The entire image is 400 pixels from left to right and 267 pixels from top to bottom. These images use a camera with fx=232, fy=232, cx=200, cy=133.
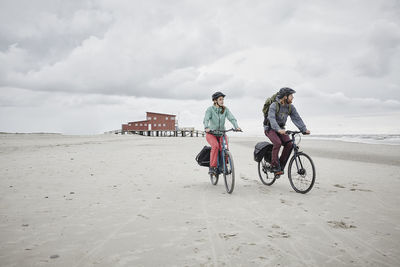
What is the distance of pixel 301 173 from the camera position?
196 inches

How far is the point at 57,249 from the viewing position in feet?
8.29

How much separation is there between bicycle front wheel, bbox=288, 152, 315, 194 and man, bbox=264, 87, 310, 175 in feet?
0.85

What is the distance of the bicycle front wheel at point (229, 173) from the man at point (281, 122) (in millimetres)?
1056

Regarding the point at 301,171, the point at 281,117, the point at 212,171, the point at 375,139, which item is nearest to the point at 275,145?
the point at 281,117

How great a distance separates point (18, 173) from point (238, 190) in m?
6.27

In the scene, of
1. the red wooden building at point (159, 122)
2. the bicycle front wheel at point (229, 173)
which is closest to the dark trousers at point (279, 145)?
the bicycle front wheel at point (229, 173)

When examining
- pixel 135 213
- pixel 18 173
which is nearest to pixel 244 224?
pixel 135 213

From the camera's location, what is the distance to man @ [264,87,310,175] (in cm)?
512

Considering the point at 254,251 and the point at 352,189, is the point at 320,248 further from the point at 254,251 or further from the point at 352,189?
the point at 352,189

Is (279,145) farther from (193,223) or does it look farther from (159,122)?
(159,122)

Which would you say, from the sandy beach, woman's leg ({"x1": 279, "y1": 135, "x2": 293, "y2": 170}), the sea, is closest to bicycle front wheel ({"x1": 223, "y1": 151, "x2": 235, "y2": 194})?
the sandy beach

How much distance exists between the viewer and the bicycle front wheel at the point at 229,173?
16.1 ft

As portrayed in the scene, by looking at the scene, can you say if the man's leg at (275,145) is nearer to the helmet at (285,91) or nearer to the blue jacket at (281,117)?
the blue jacket at (281,117)

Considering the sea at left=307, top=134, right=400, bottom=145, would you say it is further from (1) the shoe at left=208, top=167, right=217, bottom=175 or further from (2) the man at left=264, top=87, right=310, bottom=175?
(1) the shoe at left=208, top=167, right=217, bottom=175
